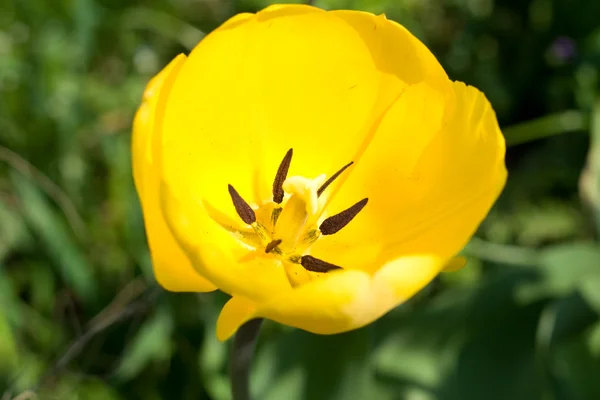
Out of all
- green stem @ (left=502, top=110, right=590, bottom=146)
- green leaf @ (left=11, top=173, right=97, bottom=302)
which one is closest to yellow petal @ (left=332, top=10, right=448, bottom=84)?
green leaf @ (left=11, top=173, right=97, bottom=302)

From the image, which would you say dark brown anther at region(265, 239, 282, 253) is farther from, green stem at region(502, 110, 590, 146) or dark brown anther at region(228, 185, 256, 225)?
green stem at region(502, 110, 590, 146)

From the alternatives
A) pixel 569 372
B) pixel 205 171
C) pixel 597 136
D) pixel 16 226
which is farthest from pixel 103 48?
pixel 569 372

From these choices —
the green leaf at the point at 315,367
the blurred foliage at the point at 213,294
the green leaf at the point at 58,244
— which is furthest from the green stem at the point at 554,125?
the green leaf at the point at 58,244

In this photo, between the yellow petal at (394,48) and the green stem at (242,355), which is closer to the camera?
the green stem at (242,355)

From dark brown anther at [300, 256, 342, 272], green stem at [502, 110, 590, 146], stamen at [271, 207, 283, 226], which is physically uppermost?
dark brown anther at [300, 256, 342, 272]

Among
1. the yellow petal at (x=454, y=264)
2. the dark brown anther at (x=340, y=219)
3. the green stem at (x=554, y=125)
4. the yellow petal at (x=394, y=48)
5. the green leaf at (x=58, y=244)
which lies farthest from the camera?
the green stem at (x=554, y=125)

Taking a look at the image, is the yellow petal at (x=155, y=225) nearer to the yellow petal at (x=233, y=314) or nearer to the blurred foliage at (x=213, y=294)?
the yellow petal at (x=233, y=314)

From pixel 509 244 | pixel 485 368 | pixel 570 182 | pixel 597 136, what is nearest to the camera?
pixel 485 368

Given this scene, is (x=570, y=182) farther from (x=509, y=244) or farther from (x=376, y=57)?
(x=376, y=57)
